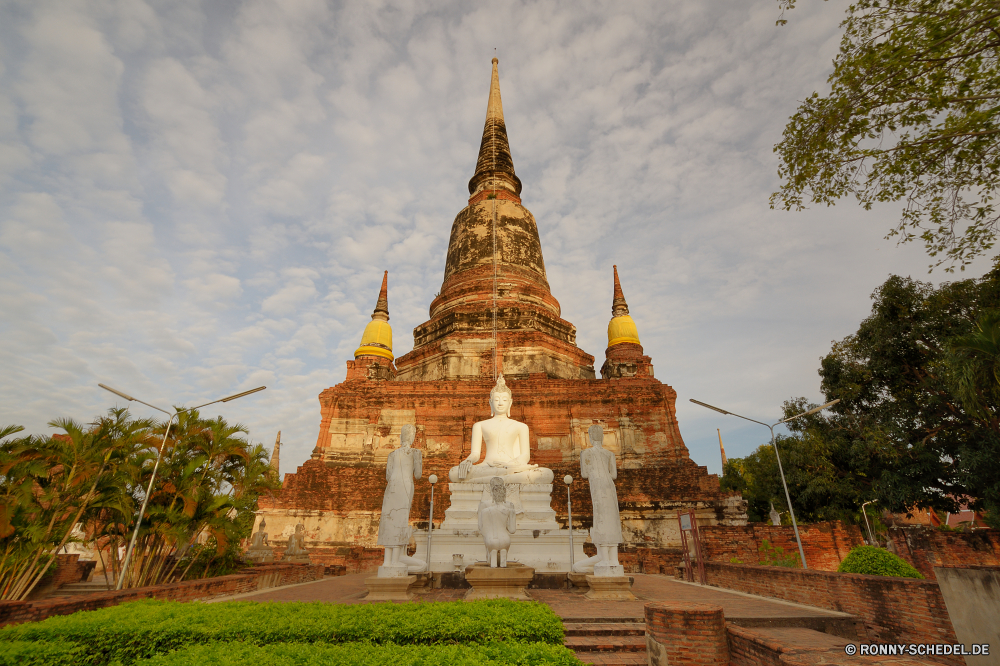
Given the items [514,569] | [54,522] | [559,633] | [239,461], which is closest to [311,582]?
[239,461]

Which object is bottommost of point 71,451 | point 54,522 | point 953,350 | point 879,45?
point 54,522

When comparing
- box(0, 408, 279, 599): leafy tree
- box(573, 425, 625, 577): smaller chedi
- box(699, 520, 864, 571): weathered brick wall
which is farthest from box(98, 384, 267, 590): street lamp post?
box(699, 520, 864, 571): weathered brick wall

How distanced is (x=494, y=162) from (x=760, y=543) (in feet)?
85.8

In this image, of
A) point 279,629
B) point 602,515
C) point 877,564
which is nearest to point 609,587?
point 602,515

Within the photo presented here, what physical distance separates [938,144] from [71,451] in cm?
1799

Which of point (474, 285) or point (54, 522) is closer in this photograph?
point (54, 522)

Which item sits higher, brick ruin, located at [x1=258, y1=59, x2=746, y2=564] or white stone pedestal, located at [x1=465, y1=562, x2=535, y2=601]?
brick ruin, located at [x1=258, y1=59, x2=746, y2=564]

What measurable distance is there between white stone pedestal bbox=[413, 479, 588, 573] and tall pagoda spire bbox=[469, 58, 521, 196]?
75.4 feet

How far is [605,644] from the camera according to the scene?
237 inches

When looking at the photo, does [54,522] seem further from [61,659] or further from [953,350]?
[953,350]

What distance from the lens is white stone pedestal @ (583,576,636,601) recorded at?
8.61m

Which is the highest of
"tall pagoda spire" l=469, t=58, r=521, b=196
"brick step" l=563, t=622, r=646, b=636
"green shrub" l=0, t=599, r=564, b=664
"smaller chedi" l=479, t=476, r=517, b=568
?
"tall pagoda spire" l=469, t=58, r=521, b=196

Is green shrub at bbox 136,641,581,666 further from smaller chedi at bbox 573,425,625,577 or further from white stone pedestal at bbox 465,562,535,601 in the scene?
smaller chedi at bbox 573,425,625,577

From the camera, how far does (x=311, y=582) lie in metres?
13.3
